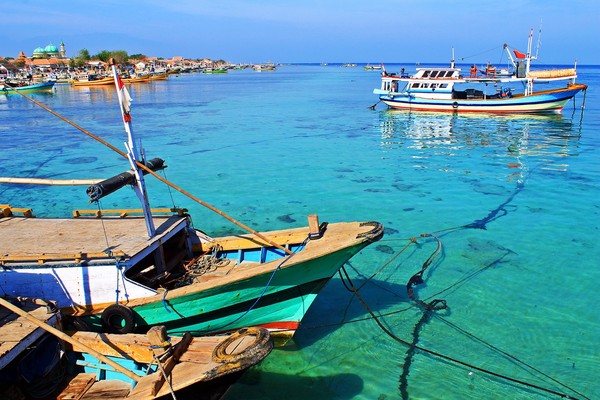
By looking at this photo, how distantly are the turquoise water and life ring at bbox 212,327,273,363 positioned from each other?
7.19ft

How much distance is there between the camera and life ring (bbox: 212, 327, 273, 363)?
16.5 feet

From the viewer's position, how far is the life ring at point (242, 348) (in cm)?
504

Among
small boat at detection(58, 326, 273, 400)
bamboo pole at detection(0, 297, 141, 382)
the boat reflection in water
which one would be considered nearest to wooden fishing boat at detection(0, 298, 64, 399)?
bamboo pole at detection(0, 297, 141, 382)

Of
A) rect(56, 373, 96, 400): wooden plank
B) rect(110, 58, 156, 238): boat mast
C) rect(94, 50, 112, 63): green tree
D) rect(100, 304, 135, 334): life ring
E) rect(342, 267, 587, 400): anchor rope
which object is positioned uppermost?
rect(94, 50, 112, 63): green tree

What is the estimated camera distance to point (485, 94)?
137 ft

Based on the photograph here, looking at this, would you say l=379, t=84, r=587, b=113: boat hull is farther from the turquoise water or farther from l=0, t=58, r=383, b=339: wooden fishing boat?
l=0, t=58, r=383, b=339: wooden fishing boat

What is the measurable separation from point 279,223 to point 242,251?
5519mm

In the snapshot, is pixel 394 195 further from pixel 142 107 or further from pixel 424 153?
pixel 142 107

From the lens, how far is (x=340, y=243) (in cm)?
709

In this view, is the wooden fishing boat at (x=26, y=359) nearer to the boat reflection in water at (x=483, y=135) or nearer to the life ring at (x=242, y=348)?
the life ring at (x=242, y=348)

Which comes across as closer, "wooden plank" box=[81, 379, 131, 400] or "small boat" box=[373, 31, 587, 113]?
"wooden plank" box=[81, 379, 131, 400]

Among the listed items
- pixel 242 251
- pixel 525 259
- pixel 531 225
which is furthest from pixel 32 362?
pixel 531 225

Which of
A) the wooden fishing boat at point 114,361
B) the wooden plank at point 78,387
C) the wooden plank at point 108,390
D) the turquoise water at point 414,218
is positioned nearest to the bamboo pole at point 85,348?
the wooden fishing boat at point 114,361

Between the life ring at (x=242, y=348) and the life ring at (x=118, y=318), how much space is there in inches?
95.1
